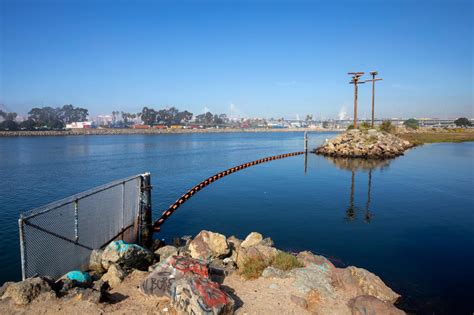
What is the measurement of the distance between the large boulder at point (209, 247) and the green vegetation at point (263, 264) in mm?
1608

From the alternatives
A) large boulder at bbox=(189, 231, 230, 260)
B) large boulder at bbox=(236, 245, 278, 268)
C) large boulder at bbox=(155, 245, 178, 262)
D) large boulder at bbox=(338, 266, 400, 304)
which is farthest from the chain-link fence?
large boulder at bbox=(338, 266, 400, 304)

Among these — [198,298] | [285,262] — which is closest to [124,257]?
[198,298]

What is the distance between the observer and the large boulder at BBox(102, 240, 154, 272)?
10273 millimetres

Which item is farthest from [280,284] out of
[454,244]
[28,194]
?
[28,194]

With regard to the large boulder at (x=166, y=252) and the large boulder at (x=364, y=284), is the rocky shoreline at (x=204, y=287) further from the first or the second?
the large boulder at (x=166, y=252)

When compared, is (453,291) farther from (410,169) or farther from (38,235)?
(410,169)

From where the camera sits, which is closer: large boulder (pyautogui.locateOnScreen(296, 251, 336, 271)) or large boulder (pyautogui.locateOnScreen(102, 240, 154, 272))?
large boulder (pyautogui.locateOnScreen(102, 240, 154, 272))

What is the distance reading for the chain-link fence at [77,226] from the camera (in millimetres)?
8922

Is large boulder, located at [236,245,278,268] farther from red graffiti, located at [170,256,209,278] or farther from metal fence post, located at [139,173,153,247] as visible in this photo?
metal fence post, located at [139,173,153,247]

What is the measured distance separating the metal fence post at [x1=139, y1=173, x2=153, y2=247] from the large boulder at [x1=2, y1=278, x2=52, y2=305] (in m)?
6.61

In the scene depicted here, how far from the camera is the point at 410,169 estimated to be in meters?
38.8

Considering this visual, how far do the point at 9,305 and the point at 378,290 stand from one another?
386 inches

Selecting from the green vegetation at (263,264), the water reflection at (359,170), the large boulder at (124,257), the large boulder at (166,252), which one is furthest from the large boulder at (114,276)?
the water reflection at (359,170)

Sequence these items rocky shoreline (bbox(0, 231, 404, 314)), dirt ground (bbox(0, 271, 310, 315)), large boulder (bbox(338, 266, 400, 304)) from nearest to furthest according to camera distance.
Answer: dirt ground (bbox(0, 271, 310, 315)) < rocky shoreline (bbox(0, 231, 404, 314)) < large boulder (bbox(338, 266, 400, 304))
